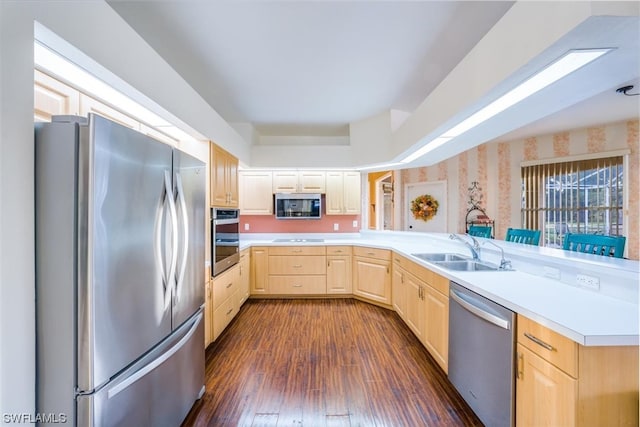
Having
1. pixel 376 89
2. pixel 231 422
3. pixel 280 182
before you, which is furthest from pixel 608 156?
pixel 231 422

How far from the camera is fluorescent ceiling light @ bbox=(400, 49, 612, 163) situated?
119 cm

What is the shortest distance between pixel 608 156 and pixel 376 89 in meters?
4.28

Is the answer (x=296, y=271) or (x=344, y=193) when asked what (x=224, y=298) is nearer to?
(x=296, y=271)

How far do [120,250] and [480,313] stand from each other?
1.95m

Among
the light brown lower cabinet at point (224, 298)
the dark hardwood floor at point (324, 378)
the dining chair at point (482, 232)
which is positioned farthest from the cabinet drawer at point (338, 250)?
the dining chair at point (482, 232)

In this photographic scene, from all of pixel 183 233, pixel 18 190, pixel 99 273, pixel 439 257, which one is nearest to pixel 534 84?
pixel 439 257

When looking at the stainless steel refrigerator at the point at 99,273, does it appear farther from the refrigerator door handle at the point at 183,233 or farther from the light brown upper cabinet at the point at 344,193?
the light brown upper cabinet at the point at 344,193

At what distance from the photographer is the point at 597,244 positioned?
90.5 inches

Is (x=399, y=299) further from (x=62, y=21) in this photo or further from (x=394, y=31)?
(x=62, y=21)

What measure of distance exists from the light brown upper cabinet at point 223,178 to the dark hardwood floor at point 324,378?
1.50 metres

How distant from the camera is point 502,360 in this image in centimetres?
140

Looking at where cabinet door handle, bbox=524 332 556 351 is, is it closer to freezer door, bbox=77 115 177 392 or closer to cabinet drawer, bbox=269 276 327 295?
freezer door, bbox=77 115 177 392

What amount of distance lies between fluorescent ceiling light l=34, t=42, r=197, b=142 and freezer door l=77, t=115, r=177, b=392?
483 mm

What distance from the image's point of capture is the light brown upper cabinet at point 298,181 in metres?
4.28
